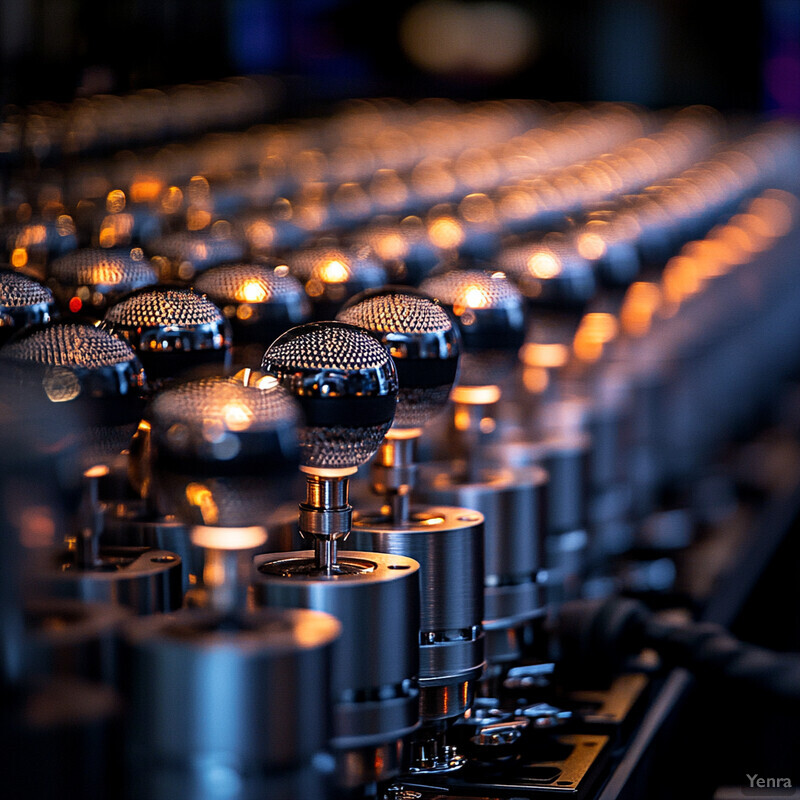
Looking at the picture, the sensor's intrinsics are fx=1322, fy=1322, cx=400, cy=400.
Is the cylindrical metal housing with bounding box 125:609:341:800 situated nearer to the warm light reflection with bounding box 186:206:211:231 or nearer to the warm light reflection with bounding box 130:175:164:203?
the warm light reflection with bounding box 186:206:211:231

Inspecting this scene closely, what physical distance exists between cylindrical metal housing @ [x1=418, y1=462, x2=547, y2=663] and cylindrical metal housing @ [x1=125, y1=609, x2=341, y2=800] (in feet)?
0.82

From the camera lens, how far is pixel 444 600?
1.79 feet

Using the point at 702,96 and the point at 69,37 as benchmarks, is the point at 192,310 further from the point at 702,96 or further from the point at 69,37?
the point at 702,96

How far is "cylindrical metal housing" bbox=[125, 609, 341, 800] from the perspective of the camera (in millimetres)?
371

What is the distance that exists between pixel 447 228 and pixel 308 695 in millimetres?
786

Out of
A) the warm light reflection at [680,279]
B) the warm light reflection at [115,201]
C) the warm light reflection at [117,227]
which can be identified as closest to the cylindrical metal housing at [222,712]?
the warm light reflection at [117,227]

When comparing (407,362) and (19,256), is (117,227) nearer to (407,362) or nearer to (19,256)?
(19,256)

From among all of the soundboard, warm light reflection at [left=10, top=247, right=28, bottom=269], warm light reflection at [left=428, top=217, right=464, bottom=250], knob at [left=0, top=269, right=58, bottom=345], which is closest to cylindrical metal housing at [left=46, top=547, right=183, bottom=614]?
the soundboard

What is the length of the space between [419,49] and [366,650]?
11.1ft

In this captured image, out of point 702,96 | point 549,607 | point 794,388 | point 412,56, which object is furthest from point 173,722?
point 702,96

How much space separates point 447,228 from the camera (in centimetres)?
113

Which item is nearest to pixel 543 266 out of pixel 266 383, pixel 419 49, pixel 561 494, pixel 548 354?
pixel 548 354

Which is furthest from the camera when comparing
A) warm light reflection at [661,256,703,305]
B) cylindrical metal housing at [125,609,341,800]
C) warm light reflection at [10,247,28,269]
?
warm light reflection at [661,256,703,305]

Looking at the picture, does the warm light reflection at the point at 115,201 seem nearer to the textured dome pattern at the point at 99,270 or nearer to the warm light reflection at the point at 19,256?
the warm light reflection at the point at 19,256
